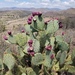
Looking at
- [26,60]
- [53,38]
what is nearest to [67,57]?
[53,38]

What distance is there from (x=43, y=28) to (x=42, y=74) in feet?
3.06

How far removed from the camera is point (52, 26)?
5.24 metres

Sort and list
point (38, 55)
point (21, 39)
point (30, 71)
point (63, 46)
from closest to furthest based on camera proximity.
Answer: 1. point (38, 55)
2. point (30, 71)
3. point (21, 39)
4. point (63, 46)

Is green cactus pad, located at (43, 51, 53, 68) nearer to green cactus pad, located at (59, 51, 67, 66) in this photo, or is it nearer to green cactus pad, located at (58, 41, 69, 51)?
green cactus pad, located at (59, 51, 67, 66)

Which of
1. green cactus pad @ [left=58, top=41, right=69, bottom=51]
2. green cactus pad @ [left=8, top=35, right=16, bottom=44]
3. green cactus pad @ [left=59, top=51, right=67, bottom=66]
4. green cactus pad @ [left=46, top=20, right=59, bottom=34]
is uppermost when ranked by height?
green cactus pad @ [left=46, top=20, right=59, bottom=34]

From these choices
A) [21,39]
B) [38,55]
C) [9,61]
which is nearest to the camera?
[38,55]

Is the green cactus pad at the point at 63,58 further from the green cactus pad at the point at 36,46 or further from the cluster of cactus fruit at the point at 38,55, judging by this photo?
the green cactus pad at the point at 36,46

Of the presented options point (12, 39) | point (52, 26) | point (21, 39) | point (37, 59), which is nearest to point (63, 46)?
point (52, 26)

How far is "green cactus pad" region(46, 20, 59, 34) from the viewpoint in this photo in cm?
521

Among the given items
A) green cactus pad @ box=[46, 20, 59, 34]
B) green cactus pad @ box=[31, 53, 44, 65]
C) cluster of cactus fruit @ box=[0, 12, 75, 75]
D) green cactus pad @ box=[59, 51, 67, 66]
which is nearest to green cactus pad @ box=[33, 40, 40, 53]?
cluster of cactus fruit @ box=[0, 12, 75, 75]

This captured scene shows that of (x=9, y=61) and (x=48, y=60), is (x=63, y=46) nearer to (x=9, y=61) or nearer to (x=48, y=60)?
(x=48, y=60)

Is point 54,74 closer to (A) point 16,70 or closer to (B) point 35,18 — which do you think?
(A) point 16,70

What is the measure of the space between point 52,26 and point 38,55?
781mm

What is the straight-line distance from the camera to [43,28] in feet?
17.2
